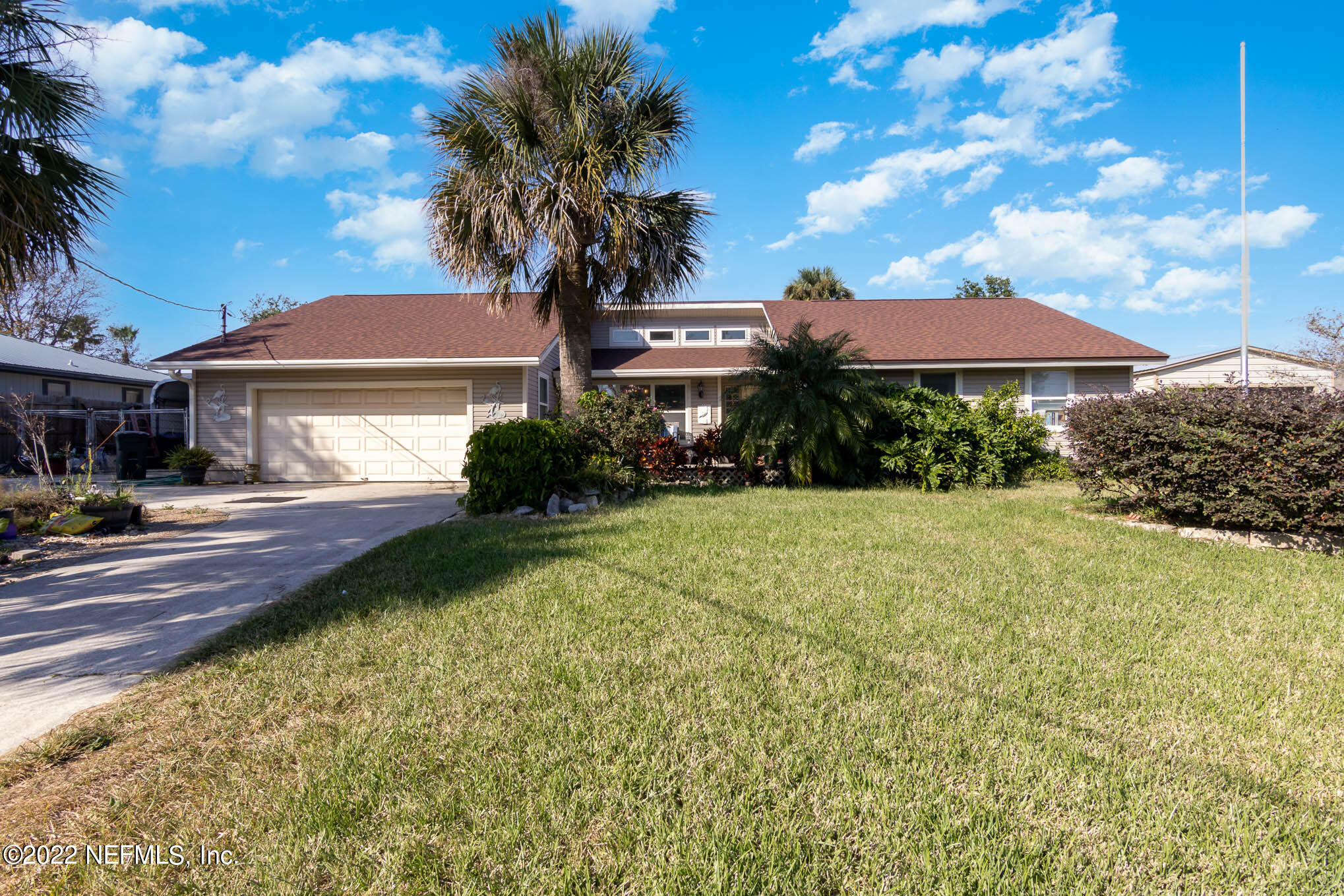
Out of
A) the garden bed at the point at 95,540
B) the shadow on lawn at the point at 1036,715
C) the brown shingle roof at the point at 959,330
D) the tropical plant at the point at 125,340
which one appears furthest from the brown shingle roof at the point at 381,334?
the tropical plant at the point at 125,340

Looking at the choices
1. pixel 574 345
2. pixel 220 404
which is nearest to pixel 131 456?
pixel 220 404

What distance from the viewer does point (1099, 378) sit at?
15023 mm

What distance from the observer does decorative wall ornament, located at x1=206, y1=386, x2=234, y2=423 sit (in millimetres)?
13656

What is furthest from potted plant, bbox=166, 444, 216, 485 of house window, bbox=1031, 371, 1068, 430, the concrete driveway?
house window, bbox=1031, 371, 1068, 430

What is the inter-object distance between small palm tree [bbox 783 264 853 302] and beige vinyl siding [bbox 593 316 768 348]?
9.22m

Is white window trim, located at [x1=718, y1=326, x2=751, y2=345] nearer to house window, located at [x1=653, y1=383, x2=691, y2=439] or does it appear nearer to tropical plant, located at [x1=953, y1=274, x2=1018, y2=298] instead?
house window, located at [x1=653, y1=383, x2=691, y2=439]

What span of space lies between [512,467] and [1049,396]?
1358cm

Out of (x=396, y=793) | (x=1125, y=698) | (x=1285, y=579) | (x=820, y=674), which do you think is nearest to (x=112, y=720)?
(x=396, y=793)

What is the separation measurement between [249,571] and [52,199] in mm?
4622

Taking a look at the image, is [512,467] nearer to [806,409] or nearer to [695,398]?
[806,409]

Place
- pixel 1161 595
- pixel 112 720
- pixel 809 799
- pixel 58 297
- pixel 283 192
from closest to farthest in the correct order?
pixel 809 799 → pixel 112 720 → pixel 1161 595 → pixel 283 192 → pixel 58 297

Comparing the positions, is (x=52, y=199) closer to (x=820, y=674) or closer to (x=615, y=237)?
(x=615, y=237)

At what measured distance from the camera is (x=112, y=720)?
268 centimetres

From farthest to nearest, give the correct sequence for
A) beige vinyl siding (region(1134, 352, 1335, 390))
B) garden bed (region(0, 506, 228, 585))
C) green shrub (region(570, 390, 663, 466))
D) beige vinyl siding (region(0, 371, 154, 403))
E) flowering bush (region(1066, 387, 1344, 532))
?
beige vinyl siding (region(1134, 352, 1335, 390)), beige vinyl siding (region(0, 371, 154, 403)), green shrub (region(570, 390, 663, 466)), flowering bush (region(1066, 387, 1344, 532)), garden bed (region(0, 506, 228, 585))
